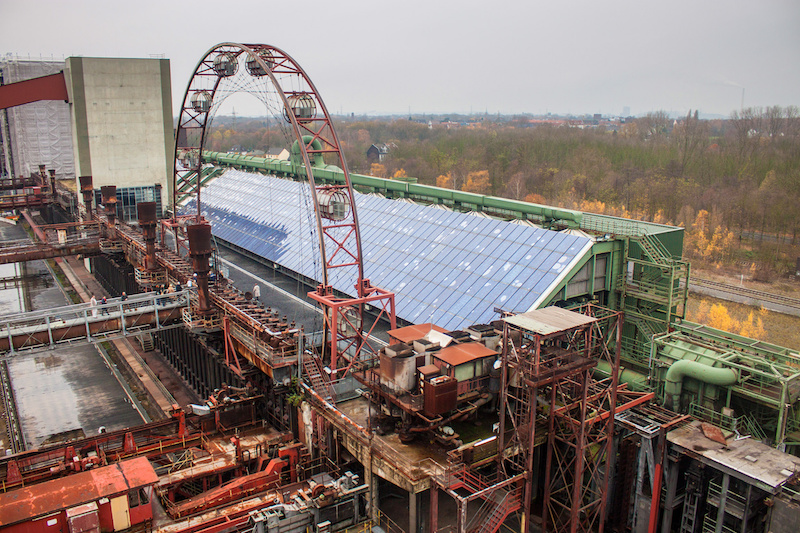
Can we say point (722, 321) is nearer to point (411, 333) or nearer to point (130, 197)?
point (411, 333)

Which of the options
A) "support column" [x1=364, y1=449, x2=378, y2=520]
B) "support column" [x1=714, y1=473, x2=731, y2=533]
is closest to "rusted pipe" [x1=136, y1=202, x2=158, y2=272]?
"support column" [x1=364, y1=449, x2=378, y2=520]

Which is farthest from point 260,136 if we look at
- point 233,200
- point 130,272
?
point 130,272

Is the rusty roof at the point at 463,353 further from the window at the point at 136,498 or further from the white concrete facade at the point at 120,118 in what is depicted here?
the white concrete facade at the point at 120,118

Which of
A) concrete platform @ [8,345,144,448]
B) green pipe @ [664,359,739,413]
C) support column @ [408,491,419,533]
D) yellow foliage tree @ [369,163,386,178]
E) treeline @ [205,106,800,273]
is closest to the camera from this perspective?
support column @ [408,491,419,533]

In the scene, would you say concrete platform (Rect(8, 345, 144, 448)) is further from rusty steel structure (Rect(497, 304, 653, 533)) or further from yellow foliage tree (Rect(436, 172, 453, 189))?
yellow foliage tree (Rect(436, 172, 453, 189))

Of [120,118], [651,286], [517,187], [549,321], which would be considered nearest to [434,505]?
[549,321]

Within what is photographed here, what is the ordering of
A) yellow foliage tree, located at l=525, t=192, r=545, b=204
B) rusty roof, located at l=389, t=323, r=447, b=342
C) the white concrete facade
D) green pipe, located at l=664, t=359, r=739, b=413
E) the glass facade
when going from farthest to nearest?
yellow foliage tree, located at l=525, t=192, r=545, b=204
the glass facade
the white concrete facade
green pipe, located at l=664, t=359, r=739, b=413
rusty roof, located at l=389, t=323, r=447, b=342

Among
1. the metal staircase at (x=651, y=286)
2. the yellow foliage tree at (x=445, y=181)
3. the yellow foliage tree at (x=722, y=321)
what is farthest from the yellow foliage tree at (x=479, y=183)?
the metal staircase at (x=651, y=286)
